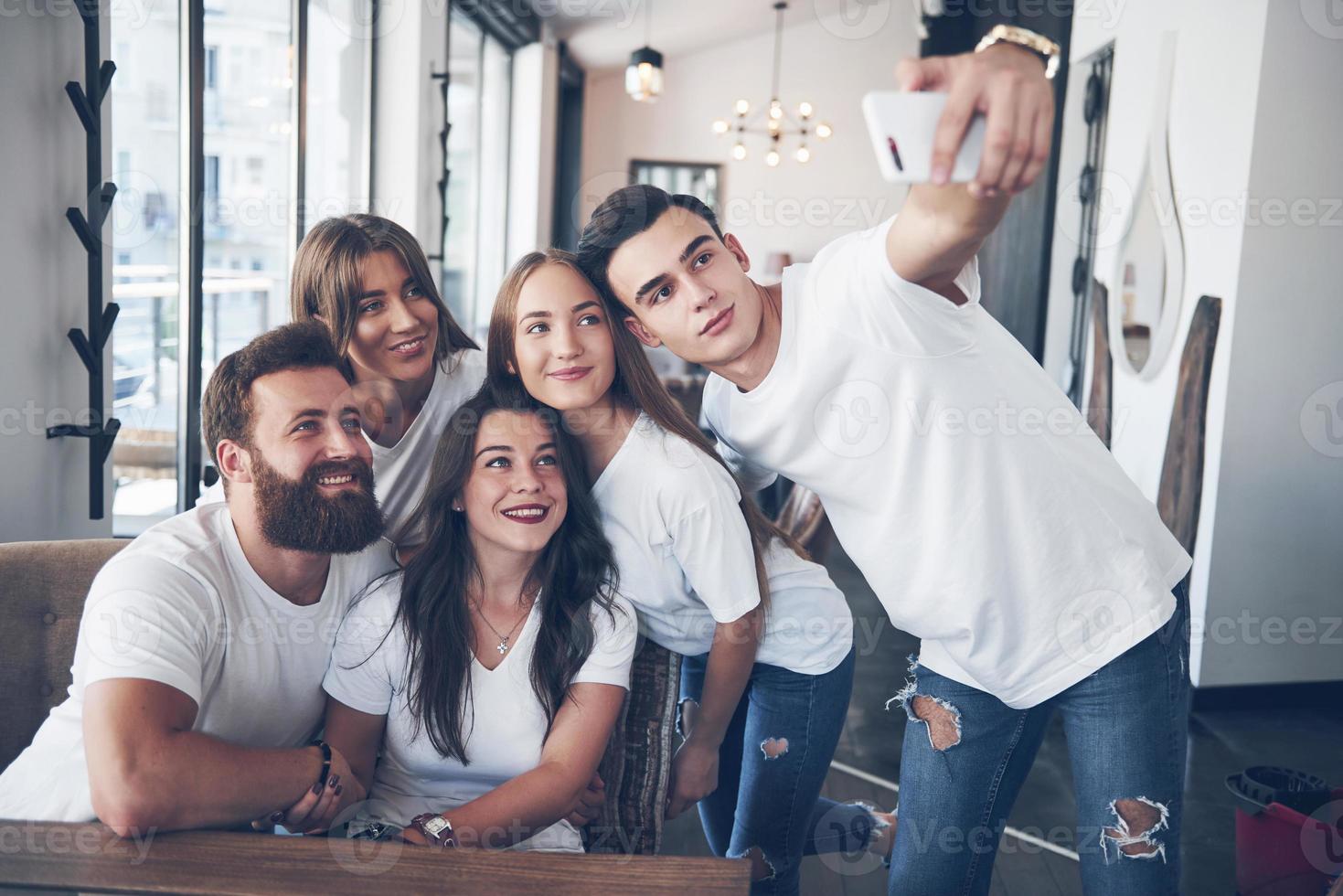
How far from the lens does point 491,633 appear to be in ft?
5.12

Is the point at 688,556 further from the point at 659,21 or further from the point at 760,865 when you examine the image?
the point at 659,21

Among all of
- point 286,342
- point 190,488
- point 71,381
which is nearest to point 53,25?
point 71,381

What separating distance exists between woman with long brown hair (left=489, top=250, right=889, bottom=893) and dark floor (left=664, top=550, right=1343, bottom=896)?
2.14 ft

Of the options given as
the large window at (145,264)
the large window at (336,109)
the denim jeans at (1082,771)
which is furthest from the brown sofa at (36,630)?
the large window at (336,109)

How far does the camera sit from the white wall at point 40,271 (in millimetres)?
1925

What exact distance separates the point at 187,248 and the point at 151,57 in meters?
0.48

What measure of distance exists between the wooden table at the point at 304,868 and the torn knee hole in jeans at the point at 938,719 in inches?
16.9

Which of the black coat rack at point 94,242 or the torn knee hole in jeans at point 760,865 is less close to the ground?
the black coat rack at point 94,242

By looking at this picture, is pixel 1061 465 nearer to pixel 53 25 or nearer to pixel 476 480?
pixel 476 480

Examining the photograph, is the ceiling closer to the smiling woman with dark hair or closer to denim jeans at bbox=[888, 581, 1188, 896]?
the smiling woman with dark hair

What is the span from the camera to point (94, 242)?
2.10 metres

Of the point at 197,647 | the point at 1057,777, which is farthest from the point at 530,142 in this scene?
the point at 197,647

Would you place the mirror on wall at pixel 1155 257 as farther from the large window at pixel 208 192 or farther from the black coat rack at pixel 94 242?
the black coat rack at pixel 94 242

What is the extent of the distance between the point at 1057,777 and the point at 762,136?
289 inches
